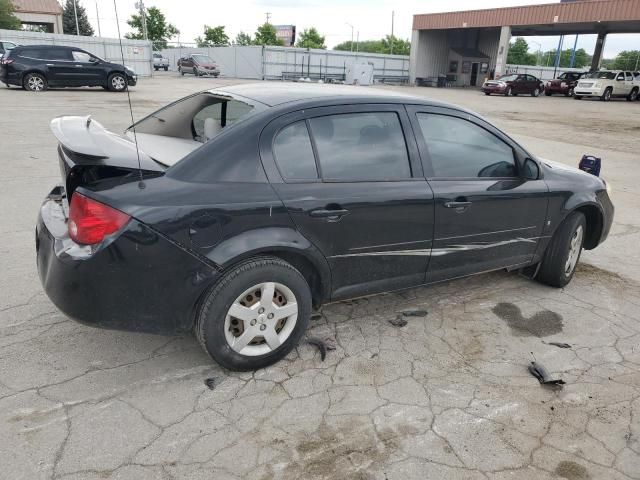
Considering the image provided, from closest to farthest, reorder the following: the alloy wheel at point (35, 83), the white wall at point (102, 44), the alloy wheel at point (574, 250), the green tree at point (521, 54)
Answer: the alloy wheel at point (574, 250)
the alloy wheel at point (35, 83)
the white wall at point (102, 44)
the green tree at point (521, 54)

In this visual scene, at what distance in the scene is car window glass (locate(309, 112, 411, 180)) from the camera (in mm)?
3014

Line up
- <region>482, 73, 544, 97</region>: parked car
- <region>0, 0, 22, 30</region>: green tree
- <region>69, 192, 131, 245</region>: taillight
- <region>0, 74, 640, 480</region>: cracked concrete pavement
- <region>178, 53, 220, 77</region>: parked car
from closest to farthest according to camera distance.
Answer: <region>0, 74, 640, 480</region>: cracked concrete pavement → <region>69, 192, 131, 245</region>: taillight → <region>482, 73, 544, 97</region>: parked car → <region>178, 53, 220, 77</region>: parked car → <region>0, 0, 22, 30</region>: green tree

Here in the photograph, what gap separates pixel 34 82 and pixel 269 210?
20.9 m

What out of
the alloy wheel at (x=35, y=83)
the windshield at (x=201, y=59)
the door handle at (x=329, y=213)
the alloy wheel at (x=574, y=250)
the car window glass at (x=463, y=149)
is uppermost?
the windshield at (x=201, y=59)

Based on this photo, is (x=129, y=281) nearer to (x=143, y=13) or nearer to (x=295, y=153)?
(x=295, y=153)

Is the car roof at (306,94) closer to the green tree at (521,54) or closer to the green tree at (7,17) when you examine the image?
the green tree at (7,17)

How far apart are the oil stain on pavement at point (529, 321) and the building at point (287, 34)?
7109 cm

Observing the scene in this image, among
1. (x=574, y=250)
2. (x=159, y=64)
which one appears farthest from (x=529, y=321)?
(x=159, y=64)

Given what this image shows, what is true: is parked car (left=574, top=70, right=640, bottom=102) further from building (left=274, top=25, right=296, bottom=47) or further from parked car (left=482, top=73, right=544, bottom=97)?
building (left=274, top=25, right=296, bottom=47)

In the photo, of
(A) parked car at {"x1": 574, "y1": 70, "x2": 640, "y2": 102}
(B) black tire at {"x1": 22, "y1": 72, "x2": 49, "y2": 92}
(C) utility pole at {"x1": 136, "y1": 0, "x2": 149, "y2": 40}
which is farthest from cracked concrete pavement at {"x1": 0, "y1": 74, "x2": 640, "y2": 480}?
(A) parked car at {"x1": 574, "y1": 70, "x2": 640, "y2": 102}

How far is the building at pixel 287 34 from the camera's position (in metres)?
69.6

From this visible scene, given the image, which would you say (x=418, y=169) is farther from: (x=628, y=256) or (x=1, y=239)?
(x=1, y=239)

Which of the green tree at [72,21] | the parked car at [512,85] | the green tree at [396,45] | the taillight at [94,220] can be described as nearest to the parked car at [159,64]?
the green tree at [72,21]

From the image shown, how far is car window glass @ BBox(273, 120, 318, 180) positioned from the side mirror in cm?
175
